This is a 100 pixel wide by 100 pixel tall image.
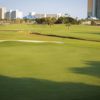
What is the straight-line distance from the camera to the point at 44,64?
14.5 metres

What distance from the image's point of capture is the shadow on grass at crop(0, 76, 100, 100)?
29.3ft

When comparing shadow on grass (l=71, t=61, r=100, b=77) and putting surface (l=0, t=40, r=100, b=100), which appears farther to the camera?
shadow on grass (l=71, t=61, r=100, b=77)

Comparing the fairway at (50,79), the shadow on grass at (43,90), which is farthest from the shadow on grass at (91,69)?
the shadow on grass at (43,90)

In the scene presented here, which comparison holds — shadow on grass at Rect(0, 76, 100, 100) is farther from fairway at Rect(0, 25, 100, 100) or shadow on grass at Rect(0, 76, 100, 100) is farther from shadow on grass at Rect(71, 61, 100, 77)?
shadow on grass at Rect(71, 61, 100, 77)

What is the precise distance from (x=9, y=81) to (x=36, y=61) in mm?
4842

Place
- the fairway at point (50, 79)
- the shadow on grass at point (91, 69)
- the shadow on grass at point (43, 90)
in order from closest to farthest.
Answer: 1. the shadow on grass at point (43, 90)
2. the fairway at point (50, 79)
3. the shadow on grass at point (91, 69)

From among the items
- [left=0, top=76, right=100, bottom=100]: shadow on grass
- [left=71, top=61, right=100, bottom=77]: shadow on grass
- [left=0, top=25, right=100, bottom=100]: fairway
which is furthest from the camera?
[left=71, top=61, right=100, bottom=77]: shadow on grass

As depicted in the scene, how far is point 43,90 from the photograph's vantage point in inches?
380

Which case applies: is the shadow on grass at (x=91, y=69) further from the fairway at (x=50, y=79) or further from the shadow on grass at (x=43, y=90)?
the shadow on grass at (x=43, y=90)

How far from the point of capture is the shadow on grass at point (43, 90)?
8922mm

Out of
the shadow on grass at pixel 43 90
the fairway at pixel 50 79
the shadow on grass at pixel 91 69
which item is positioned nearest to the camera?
the shadow on grass at pixel 43 90

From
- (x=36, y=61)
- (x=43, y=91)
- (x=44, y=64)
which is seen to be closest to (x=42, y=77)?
(x=43, y=91)

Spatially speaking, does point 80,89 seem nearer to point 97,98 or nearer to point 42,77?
point 97,98

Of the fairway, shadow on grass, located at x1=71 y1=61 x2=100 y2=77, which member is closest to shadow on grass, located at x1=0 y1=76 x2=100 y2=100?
the fairway
